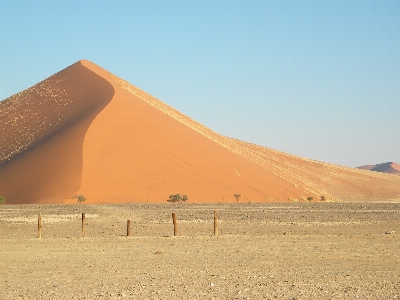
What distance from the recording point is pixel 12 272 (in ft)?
46.1

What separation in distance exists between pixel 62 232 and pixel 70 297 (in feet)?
47.6

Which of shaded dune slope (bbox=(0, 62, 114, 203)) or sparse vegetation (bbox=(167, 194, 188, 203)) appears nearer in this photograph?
sparse vegetation (bbox=(167, 194, 188, 203))

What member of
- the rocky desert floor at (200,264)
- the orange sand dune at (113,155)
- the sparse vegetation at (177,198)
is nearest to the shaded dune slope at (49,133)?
the orange sand dune at (113,155)

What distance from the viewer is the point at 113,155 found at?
5828cm

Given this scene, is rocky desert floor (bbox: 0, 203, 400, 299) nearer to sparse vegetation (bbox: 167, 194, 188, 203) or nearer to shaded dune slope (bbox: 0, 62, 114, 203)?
sparse vegetation (bbox: 167, 194, 188, 203)

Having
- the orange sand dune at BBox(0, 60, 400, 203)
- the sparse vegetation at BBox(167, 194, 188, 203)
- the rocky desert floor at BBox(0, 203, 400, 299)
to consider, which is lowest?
the rocky desert floor at BBox(0, 203, 400, 299)

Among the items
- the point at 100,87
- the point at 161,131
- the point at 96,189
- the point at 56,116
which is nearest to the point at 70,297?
the point at 96,189

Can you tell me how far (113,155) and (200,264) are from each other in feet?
145

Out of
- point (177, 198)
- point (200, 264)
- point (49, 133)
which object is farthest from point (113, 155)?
point (200, 264)

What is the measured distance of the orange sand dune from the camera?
5441 centimetres

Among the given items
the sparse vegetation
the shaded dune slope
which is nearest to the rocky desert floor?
the sparse vegetation

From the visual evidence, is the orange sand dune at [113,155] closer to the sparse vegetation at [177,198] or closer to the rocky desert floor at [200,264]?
the sparse vegetation at [177,198]

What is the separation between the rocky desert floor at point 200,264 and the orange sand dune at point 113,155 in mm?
28536

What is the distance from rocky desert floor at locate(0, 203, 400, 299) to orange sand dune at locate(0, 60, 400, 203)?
93.6 feet
